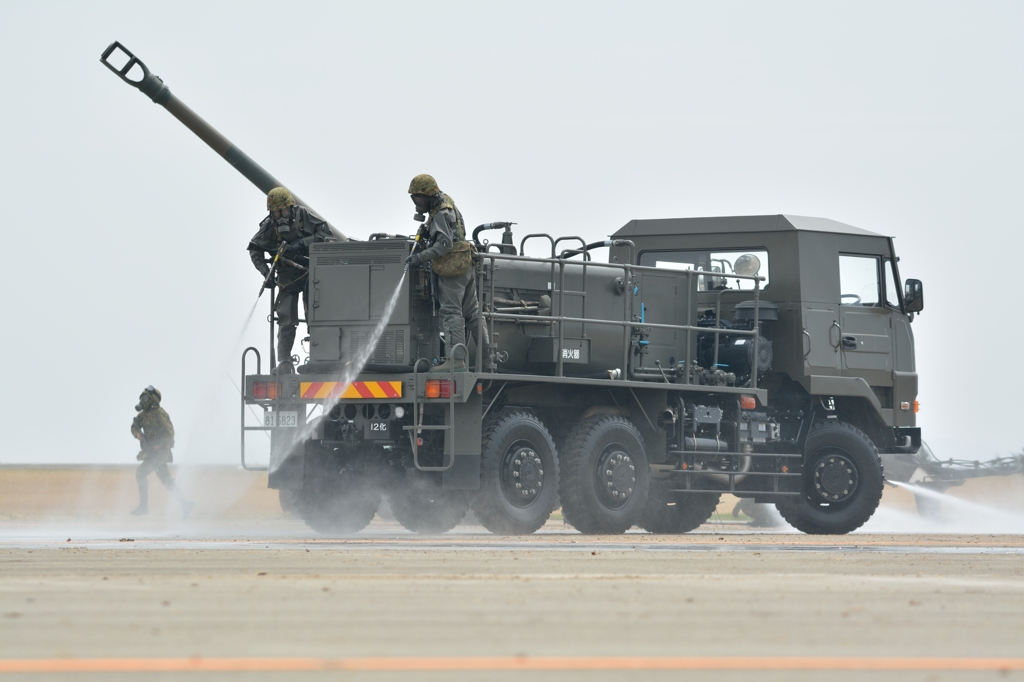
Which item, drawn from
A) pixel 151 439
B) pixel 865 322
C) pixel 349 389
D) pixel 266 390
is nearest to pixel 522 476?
pixel 349 389

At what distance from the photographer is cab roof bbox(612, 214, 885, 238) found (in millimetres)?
19375

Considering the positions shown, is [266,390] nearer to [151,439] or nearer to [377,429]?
[377,429]

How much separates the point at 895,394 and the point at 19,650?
15712 mm

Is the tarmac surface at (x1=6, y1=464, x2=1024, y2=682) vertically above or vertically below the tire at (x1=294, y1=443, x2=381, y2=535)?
below

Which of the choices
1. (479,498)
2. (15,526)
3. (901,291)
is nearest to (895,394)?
(901,291)

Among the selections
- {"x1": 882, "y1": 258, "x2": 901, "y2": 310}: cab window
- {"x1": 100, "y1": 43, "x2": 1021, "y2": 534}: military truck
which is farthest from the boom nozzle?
{"x1": 882, "y1": 258, "x2": 901, "y2": 310}: cab window

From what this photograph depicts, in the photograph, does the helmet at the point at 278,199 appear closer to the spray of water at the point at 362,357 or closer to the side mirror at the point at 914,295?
the spray of water at the point at 362,357

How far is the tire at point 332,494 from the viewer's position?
16.5m

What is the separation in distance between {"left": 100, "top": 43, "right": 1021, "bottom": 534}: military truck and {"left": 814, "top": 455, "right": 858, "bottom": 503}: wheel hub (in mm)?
33

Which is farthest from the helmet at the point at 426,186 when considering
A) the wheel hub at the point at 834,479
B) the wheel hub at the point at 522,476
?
the wheel hub at the point at 834,479

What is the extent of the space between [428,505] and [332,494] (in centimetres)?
113

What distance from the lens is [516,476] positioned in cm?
1606

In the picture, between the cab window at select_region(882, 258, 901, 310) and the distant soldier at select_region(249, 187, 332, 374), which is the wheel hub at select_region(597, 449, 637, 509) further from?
the cab window at select_region(882, 258, 901, 310)

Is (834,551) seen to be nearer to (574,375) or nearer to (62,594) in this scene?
(574,375)
